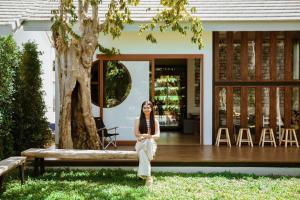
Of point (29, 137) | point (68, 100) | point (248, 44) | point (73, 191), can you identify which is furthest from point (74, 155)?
point (248, 44)

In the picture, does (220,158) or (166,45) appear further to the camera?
(166,45)

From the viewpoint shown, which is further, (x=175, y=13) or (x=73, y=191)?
(x=175, y=13)

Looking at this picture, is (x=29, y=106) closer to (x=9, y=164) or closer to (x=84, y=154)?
(x=84, y=154)

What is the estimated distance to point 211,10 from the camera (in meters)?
11.7

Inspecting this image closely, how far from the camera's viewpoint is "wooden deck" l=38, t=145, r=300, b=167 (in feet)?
29.3

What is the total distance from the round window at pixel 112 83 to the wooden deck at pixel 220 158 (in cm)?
205

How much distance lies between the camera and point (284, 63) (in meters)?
11.8

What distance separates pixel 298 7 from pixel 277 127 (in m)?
3.19

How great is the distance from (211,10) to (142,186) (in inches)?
229

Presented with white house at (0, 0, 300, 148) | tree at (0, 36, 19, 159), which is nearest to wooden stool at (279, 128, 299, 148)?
white house at (0, 0, 300, 148)

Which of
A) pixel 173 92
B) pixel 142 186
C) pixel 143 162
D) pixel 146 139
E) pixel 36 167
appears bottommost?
pixel 142 186

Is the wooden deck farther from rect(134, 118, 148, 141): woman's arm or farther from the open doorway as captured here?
the open doorway

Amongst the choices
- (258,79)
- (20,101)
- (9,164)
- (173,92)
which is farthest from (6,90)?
(173,92)

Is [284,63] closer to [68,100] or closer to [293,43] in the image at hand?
[293,43]
